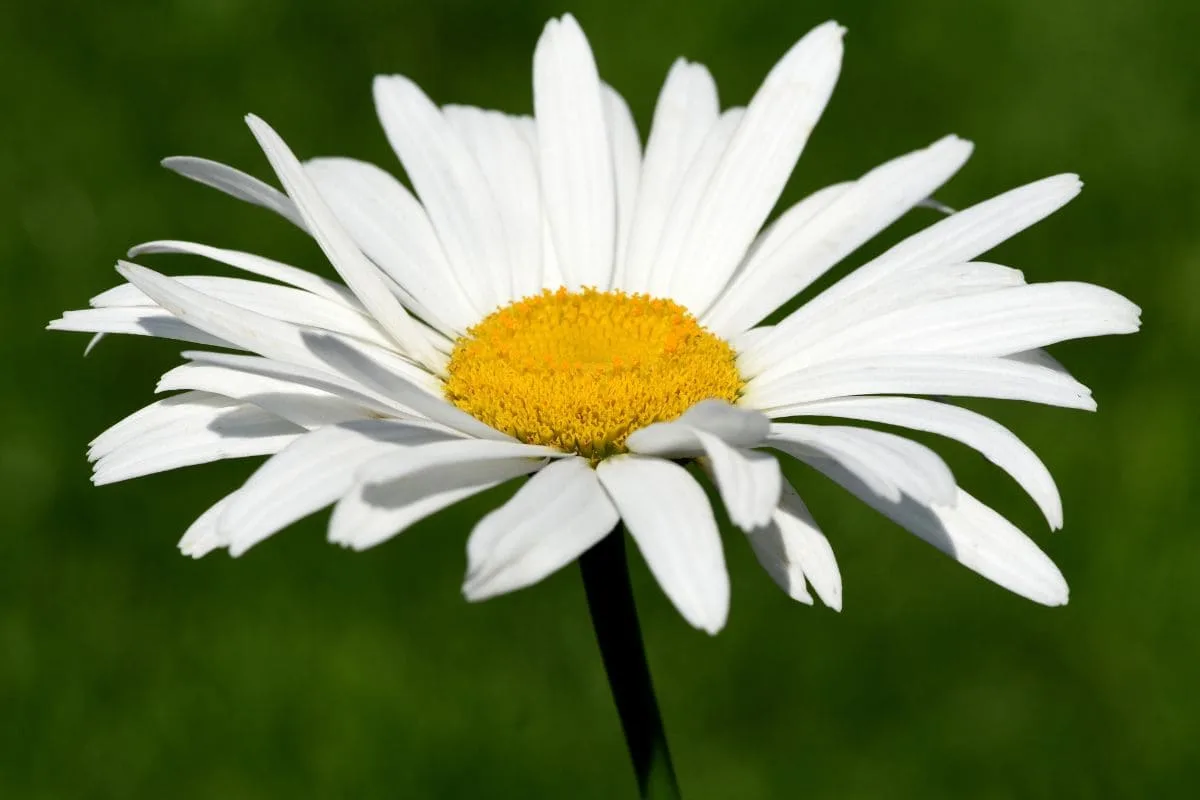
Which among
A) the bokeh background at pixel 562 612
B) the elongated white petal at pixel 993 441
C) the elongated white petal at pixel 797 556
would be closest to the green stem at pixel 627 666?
the elongated white petal at pixel 797 556

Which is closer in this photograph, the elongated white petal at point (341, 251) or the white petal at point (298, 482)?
the white petal at point (298, 482)

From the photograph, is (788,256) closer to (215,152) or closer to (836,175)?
(836,175)

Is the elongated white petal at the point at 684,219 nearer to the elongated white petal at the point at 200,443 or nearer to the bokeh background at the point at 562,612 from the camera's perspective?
the elongated white petal at the point at 200,443

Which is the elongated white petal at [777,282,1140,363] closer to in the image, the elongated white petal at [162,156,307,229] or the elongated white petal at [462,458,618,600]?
the elongated white petal at [462,458,618,600]

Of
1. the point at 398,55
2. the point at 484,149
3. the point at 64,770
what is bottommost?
the point at 64,770

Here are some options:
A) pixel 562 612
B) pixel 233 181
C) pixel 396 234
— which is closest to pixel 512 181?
pixel 396 234

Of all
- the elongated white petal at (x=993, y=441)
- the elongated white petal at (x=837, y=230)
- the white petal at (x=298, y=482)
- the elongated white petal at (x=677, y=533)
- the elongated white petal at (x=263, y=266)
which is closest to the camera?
the elongated white petal at (x=677, y=533)

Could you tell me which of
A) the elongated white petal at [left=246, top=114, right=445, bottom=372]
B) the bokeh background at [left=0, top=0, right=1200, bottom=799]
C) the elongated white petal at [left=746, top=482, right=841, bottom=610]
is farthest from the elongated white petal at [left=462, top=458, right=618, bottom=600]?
the bokeh background at [left=0, top=0, right=1200, bottom=799]

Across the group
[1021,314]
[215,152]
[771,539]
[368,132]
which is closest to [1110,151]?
[368,132]
